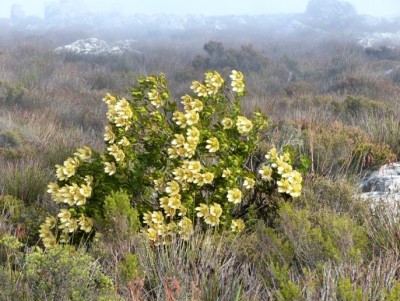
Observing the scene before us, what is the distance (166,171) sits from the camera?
3.71m

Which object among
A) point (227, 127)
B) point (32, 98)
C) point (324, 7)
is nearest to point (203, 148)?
point (227, 127)

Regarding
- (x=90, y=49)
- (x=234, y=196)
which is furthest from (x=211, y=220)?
(x=90, y=49)

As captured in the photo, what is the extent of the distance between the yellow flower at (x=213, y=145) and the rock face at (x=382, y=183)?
1.60 meters

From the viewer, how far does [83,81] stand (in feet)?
46.4

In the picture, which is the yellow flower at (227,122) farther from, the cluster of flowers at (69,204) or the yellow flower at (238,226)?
the cluster of flowers at (69,204)

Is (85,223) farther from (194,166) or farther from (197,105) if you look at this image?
(197,105)

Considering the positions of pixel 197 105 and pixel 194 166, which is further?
pixel 197 105

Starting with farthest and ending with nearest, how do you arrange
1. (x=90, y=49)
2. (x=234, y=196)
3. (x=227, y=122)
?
(x=90, y=49), (x=227, y=122), (x=234, y=196)

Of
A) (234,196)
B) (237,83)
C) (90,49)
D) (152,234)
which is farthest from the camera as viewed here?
(90,49)

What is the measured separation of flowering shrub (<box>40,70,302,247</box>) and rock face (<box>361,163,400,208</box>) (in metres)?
1.16

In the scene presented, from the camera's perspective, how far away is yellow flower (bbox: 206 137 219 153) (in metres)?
3.43

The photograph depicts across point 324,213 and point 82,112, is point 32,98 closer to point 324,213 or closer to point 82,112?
point 82,112

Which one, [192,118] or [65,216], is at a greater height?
[192,118]

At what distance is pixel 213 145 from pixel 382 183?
2132 mm
